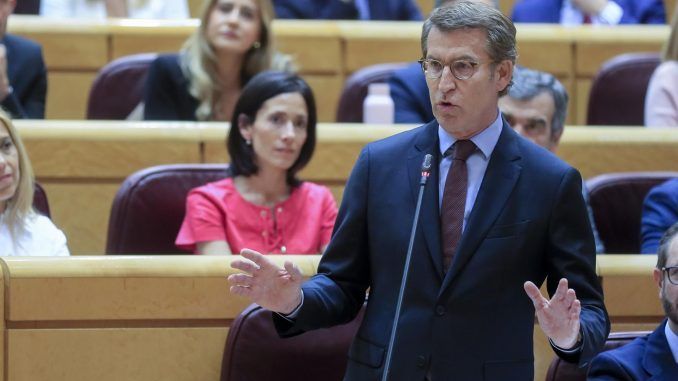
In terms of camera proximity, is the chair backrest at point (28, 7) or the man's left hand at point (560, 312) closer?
the man's left hand at point (560, 312)

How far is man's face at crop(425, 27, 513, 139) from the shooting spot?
3.11 ft

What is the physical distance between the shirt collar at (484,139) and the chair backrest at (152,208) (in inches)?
30.5

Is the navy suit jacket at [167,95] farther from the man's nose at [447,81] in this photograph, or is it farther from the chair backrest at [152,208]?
the man's nose at [447,81]

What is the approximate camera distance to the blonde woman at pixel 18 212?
1545 mm

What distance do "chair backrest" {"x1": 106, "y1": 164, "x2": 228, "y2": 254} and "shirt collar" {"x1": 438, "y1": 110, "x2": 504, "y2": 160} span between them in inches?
30.5

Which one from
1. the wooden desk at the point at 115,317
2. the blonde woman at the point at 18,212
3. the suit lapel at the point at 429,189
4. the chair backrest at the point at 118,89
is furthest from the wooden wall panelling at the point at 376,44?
the suit lapel at the point at 429,189

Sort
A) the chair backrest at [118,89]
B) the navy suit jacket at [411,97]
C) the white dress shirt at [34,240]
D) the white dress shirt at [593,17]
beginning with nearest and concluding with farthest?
the white dress shirt at [34,240] → the navy suit jacket at [411,97] → the chair backrest at [118,89] → the white dress shirt at [593,17]

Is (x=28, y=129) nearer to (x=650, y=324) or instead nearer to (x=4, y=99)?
(x=4, y=99)

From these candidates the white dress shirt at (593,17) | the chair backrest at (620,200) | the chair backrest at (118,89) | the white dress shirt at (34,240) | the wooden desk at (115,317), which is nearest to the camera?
the wooden desk at (115,317)

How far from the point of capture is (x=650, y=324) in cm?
140

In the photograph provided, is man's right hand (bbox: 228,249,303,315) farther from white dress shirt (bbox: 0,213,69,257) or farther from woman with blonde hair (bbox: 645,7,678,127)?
woman with blonde hair (bbox: 645,7,678,127)

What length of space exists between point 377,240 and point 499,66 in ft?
0.57

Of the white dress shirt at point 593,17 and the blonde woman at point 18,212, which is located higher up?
the white dress shirt at point 593,17

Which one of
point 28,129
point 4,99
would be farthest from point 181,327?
point 4,99
